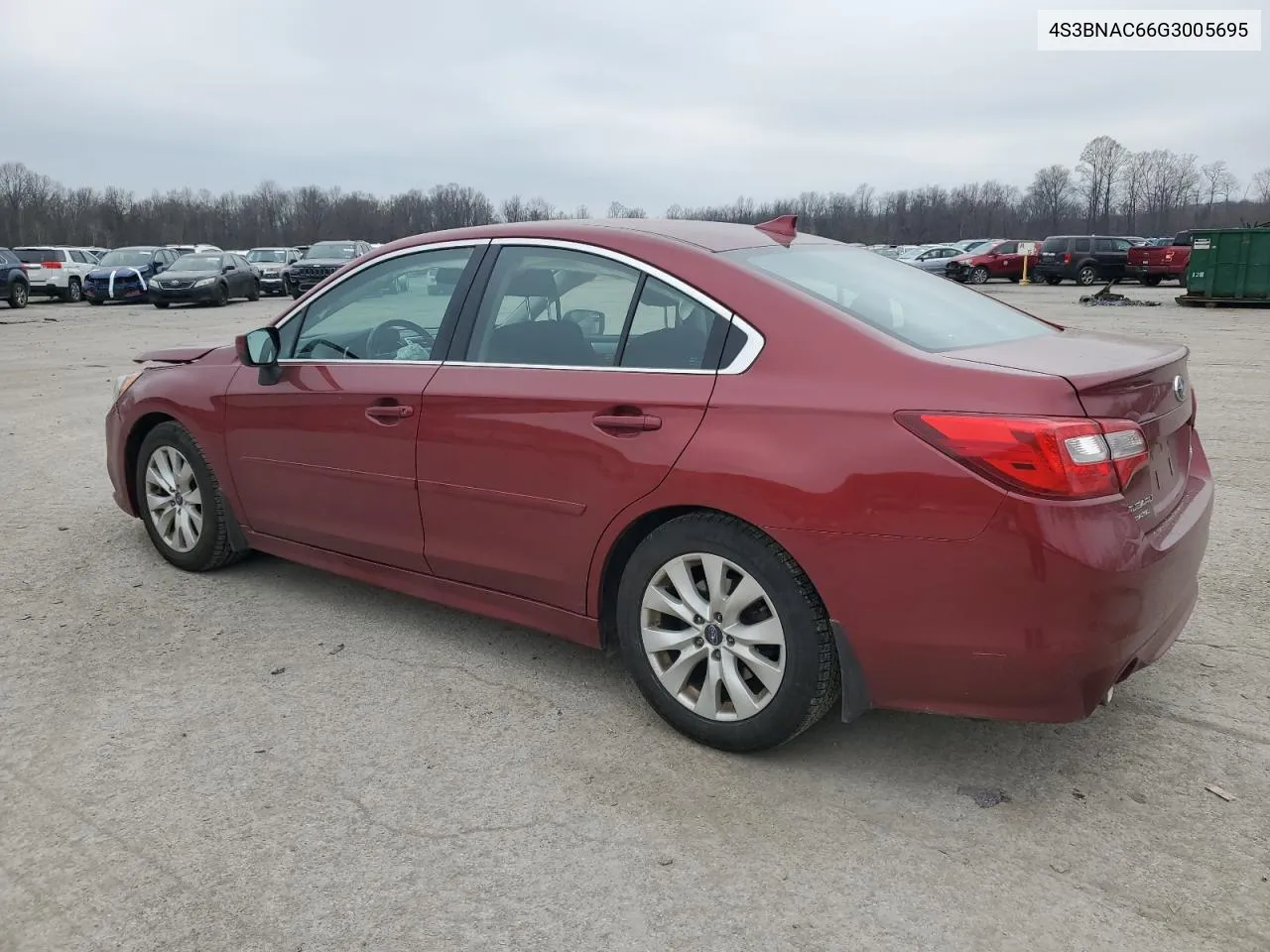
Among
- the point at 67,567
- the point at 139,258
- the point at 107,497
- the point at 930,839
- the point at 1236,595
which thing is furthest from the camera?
the point at 139,258

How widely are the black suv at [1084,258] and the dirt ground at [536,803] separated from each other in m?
32.9

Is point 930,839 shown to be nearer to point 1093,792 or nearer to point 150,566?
point 1093,792

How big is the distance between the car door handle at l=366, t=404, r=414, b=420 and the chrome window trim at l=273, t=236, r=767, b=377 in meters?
0.17

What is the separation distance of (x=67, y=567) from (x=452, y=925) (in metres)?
3.60

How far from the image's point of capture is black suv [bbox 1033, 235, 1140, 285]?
33750 millimetres

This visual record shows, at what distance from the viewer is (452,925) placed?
2.39 m

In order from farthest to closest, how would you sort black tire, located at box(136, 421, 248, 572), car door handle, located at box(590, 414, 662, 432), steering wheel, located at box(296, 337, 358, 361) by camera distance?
black tire, located at box(136, 421, 248, 572) < steering wheel, located at box(296, 337, 358, 361) < car door handle, located at box(590, 414, 662, 432)

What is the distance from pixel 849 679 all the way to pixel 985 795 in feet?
1.74

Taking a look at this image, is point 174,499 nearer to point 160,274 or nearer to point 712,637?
point 712,637

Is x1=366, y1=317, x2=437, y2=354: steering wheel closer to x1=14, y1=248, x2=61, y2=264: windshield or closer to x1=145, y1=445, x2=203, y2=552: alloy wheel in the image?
x1=145, y1=445, x2=203, y2=552: alloy wheel

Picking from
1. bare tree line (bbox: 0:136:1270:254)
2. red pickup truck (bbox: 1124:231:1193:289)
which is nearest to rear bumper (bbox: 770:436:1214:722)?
red pickup truck (bbox: 1124:231:1193:289)

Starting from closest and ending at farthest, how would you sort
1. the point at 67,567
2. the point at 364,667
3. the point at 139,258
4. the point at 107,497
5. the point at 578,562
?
the point at 578,562
the point at 364,667
the point at 67,567
the point at 107,497
the point at 139,258

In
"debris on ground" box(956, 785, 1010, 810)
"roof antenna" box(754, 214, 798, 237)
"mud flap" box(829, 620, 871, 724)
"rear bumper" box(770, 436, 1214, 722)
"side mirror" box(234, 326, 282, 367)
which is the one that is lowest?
"debris on ground" box(956, 785, 1010, 810)

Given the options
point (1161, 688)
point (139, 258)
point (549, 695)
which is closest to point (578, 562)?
point (549, 695)
